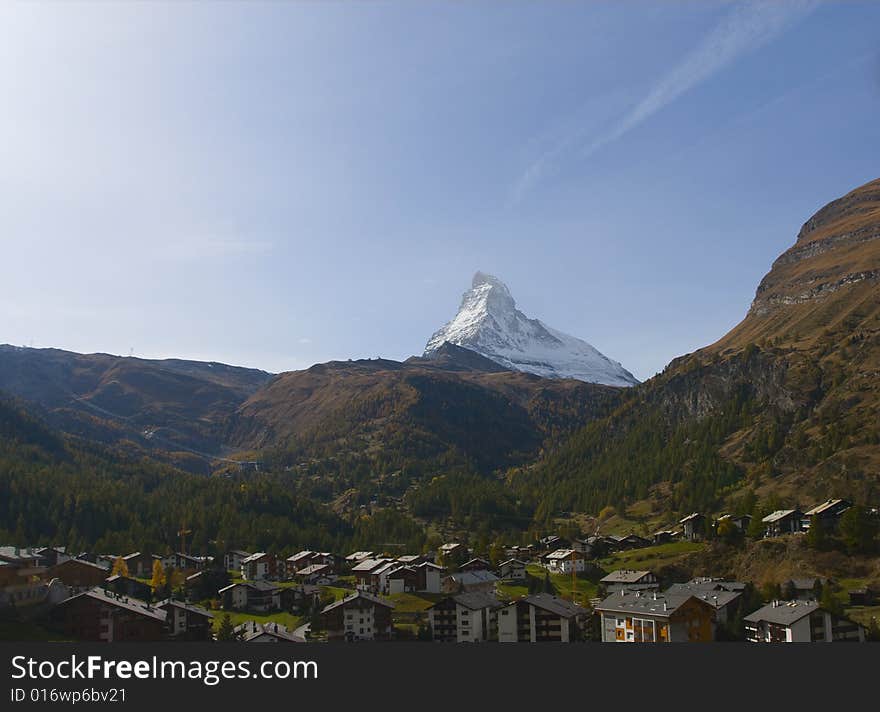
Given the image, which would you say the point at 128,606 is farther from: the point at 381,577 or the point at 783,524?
the point at 783,524

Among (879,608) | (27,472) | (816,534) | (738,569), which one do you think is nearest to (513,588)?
(738,569)

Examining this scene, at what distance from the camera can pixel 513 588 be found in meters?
122

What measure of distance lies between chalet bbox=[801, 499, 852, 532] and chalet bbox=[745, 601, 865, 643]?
4114cm

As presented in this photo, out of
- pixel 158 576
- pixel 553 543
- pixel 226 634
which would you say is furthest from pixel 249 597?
pixel 553 543

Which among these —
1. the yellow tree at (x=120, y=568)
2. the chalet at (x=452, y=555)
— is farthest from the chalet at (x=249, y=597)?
the chalet at (x=452, y=555)

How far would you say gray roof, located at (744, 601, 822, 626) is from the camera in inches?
2872

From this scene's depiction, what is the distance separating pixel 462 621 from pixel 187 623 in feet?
95.3

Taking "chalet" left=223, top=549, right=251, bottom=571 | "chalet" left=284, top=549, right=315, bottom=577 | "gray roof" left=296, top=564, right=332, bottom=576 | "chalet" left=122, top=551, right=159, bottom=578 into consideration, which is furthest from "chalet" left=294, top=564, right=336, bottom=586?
"chalet" left=122, top=551, right=159, bottom=578

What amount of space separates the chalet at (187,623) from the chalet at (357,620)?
13656 mm

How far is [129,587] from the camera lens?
111 metres

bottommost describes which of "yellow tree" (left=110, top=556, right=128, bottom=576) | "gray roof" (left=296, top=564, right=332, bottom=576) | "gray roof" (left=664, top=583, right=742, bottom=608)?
"gray roof" (left=664, top=583, right=742, bottom=608)

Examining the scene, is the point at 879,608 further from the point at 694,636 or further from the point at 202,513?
the point at 202,513

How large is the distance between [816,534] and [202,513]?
123511mm

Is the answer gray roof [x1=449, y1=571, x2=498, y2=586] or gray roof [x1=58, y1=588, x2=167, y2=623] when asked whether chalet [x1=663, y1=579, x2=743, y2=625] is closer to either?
gray roof [x1=449, y1=571, x2=498, y2=586]
